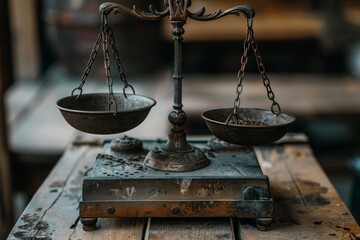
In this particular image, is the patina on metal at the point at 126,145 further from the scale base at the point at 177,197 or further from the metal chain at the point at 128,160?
the scale base at the point at 177,197

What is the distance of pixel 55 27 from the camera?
5512 mm

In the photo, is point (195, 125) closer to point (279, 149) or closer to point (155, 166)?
point (279, 149)

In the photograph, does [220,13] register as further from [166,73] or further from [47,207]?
[166,73]

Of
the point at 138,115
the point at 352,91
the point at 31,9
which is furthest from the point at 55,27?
the point at 138,115

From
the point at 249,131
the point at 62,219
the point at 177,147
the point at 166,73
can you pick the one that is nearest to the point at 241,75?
the point at 249,131

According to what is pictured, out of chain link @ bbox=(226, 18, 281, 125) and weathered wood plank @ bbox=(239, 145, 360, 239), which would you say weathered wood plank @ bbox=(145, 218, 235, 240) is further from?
chain link @ bbox=(226, 18, 281, 125)

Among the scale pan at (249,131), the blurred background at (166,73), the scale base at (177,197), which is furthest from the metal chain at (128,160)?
the blurred background at (166,73)

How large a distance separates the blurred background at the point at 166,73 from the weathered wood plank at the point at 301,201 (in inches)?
20.5

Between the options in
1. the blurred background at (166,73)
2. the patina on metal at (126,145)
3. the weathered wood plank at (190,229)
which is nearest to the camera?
the weathered wood plank at (190,229)

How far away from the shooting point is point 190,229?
6.24 feet

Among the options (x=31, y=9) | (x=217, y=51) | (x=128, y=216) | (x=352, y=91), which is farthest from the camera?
(x=217, y=51)

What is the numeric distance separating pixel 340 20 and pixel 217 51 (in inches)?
59.1

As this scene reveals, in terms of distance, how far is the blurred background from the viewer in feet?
13.6

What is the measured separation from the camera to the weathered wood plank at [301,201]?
1.89 metres
